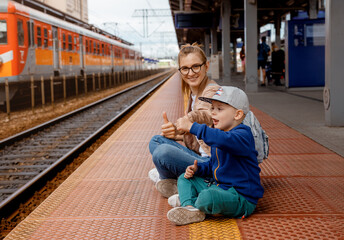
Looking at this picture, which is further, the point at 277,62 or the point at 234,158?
the point at 277,62

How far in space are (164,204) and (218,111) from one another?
104 cm

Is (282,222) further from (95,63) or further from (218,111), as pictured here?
(95,63)

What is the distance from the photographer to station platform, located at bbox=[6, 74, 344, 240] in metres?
2.89

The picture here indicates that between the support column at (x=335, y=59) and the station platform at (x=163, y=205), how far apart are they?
1557 millimetres

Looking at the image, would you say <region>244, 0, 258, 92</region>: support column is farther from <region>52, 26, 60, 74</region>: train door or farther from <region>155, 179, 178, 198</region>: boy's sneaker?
<region>155, 179, 178, 198</region>: boy's sneaker

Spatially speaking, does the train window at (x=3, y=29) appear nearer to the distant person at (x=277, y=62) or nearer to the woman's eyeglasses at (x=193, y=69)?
the distant person at (x=277, y=62)

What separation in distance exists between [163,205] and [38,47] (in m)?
12.7

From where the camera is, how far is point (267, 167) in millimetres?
4664

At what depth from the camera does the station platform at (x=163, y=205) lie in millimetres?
2889

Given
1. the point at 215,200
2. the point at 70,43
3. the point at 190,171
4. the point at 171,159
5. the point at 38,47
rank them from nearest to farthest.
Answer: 1. the point at 215,200
2. the point at 190,171
3. the point at 171,159
4. the point at 38,47
5. the point at 70,43

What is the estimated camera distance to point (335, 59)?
6.95 meters

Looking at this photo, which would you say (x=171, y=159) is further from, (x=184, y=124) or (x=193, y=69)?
(x=193, y=69)

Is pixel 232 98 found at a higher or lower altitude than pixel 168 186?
higher

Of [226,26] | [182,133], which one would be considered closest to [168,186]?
[182,133]
